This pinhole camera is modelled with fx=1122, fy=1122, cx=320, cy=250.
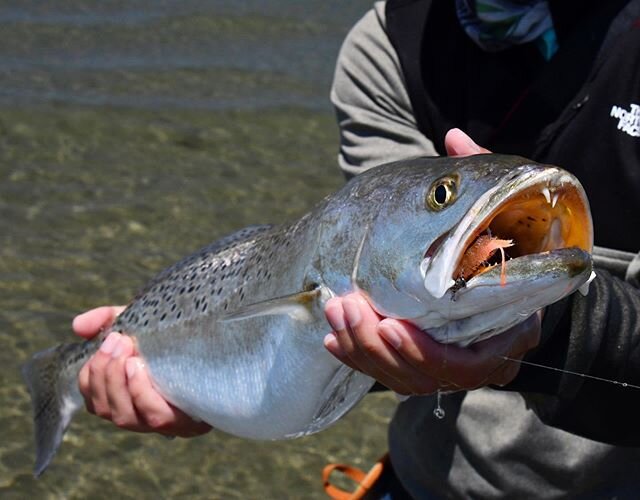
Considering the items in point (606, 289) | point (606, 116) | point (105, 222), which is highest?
point (606, 116)

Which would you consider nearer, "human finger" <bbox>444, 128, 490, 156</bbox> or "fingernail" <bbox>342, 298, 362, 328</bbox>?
"fingernail" <bbox>342, 298, 362, 328</bbox>

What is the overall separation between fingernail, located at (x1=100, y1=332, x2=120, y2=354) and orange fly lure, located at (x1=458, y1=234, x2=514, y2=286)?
1567mm

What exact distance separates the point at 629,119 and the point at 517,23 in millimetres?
448

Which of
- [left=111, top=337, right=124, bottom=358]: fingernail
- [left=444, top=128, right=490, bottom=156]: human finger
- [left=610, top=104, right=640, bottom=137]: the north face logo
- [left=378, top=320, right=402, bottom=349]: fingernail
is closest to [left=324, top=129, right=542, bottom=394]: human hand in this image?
[left=378, top=320, right=402, bottom=349]: fingernail

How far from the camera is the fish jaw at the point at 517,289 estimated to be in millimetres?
1986

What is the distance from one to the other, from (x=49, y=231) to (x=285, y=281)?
368cm

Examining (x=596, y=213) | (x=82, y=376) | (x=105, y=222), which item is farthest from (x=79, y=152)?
(x=596, y=213)

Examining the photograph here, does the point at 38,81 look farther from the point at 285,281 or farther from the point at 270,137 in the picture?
the point at 285,281

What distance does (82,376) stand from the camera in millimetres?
3475

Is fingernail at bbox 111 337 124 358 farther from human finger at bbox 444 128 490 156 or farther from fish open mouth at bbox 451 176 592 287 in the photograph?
fish open mouth at bbox 451 176 592 287

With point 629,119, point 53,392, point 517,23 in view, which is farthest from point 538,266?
point 53,392

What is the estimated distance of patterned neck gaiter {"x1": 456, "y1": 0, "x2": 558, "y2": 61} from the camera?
321 centimetres

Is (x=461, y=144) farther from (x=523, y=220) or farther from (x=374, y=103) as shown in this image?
(x=374, y=103)

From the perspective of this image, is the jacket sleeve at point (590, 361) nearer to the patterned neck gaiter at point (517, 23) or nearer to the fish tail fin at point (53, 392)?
the patterned neck gaiter at point (517, 23)
